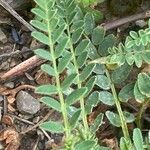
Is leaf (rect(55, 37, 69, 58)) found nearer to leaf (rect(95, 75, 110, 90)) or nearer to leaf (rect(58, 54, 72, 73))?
leaf (rect(58, 54, 72, 73))

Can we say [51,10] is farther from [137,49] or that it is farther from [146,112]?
[146,112]

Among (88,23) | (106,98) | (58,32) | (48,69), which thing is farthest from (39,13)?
(106,98)

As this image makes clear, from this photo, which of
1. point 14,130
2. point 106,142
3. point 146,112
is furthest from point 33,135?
point 146,112

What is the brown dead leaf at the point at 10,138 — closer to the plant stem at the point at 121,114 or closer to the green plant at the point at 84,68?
the green plant at the point at 84,68

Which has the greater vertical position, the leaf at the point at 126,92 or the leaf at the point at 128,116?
the leaf at the point at 126,92

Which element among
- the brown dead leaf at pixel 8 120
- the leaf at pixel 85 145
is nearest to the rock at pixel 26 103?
the brown dead leaf at pixel 8 120
